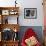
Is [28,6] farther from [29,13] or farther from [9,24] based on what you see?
[9,24]

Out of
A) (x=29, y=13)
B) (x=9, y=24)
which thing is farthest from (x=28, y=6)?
(x=9, y=24)

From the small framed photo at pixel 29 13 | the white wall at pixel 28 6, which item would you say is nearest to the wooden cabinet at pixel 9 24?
the white wall at pixel 28 6

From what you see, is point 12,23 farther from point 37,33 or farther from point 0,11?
point 37,33

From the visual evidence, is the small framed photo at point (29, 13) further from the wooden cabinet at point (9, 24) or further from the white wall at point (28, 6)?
the wooden cabinet at point (9, 24)

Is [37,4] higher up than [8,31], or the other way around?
[37,4]

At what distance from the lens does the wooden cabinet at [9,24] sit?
5.49 m

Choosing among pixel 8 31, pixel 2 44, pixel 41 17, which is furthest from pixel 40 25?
pixel 2 44

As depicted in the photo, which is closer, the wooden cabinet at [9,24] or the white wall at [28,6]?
the wooden cabinet at [9,24]

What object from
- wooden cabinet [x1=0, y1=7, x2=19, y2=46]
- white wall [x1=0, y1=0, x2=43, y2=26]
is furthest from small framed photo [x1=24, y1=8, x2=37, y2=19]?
wooden cabinet [x1=0, y1=7, x2=19, y2=46]

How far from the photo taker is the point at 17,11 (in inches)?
220

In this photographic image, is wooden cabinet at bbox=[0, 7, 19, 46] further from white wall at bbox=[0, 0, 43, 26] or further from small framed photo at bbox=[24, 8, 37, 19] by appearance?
small framed photo at bbox=[24, 8, 37, 19]

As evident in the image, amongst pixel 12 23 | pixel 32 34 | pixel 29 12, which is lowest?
pixel 32 34

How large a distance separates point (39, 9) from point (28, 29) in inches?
32.7

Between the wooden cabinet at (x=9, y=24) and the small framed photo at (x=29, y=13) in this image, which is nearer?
the wooden cabinet at (x=9, y=24)
